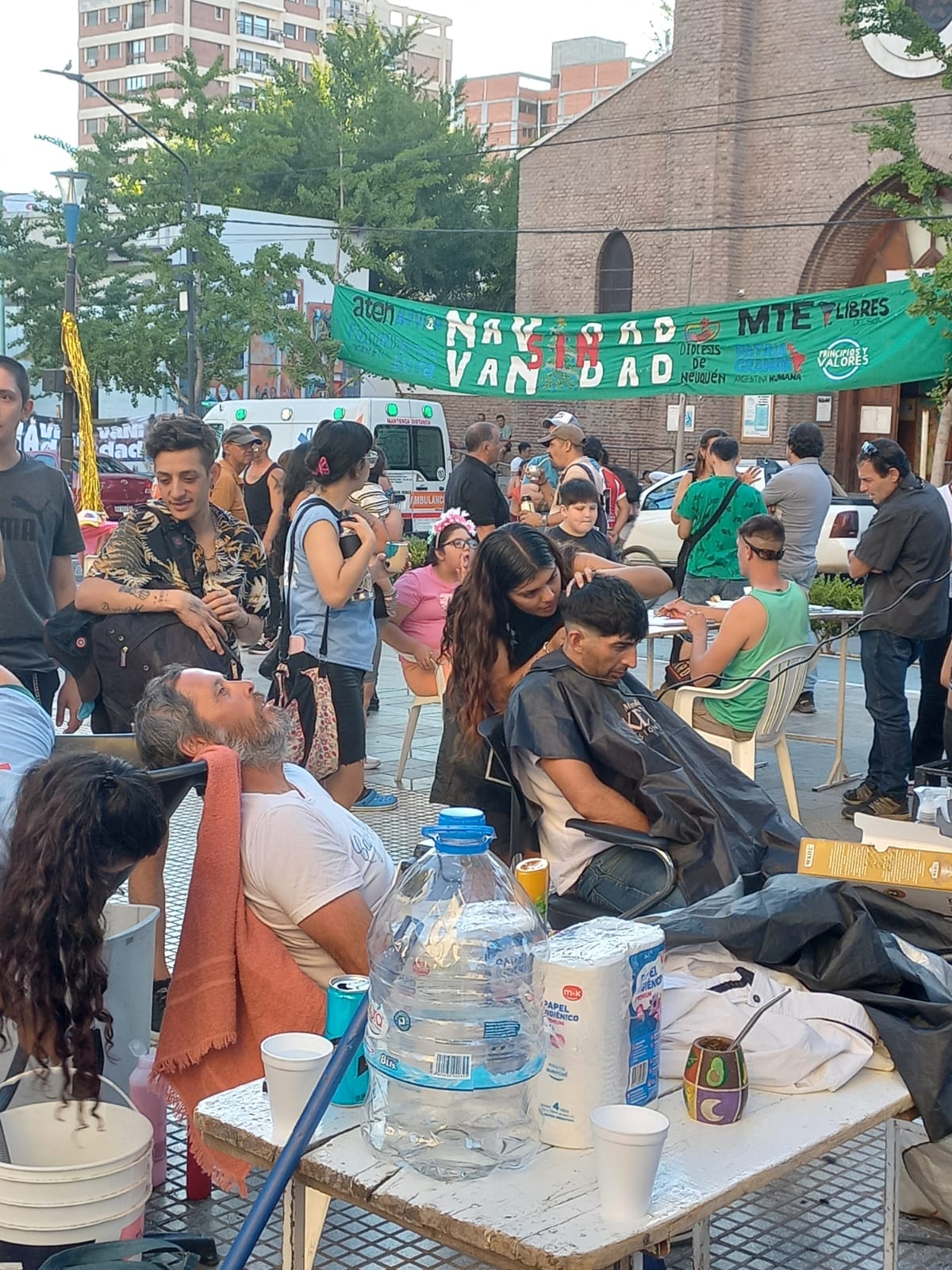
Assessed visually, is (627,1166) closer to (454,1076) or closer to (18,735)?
(454,1076)

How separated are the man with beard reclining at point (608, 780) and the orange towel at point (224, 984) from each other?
1291 mm

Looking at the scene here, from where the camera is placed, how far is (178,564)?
4.81 m

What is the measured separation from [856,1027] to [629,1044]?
555 mm

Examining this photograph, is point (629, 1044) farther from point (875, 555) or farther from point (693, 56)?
point (693, 56)

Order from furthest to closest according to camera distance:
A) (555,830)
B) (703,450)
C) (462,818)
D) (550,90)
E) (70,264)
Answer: (550,90) < (70,264) < (703,450) < (555,830) < (462,818)

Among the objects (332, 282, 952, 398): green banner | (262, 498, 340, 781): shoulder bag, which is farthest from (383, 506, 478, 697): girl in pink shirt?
(332, 282, 952, 398): green banner

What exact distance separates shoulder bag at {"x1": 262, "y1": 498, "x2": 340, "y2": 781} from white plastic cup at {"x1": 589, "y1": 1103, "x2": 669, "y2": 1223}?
11.9ft

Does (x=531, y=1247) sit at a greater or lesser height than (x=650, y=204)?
lesser

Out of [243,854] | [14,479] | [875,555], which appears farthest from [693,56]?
[243,854]

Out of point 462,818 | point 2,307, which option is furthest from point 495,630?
point 2,307

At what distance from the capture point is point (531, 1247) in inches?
78.5

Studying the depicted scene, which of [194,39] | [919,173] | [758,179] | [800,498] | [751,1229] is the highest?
[194,39]

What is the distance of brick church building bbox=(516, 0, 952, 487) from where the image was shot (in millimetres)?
26672

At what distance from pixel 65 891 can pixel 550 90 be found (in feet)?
313
